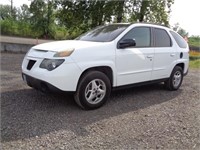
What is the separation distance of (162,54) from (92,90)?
7.14 ft

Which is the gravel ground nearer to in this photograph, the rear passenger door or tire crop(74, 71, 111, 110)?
tire crop(74, 71, 111, 110)

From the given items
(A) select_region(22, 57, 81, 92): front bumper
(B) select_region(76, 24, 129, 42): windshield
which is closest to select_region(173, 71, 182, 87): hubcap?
(B) select_region(76, 24, 129, 42): windshield

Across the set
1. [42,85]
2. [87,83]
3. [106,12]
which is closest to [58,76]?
[42,85]

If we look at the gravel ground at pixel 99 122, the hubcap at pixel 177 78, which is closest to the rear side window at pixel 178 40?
the hubcap at pixel 177 78

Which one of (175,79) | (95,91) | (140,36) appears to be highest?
(140,36)

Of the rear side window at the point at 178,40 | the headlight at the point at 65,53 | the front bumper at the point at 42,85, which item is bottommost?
the front bumper at the point at 42,85

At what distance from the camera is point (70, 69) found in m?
3.92

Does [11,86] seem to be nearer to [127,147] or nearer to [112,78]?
[112,78]

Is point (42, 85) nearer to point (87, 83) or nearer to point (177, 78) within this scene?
point (87, 83)

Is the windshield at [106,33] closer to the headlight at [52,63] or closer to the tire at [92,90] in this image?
the tire at [92,90]

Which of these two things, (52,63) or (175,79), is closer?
(52,63)

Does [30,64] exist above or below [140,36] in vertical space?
below

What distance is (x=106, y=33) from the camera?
4.94 meters

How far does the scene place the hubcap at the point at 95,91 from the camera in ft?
14.0
